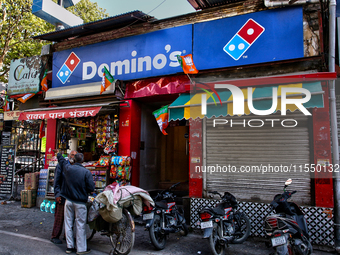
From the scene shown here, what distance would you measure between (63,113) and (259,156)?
617 cm

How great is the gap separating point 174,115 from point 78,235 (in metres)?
3.42

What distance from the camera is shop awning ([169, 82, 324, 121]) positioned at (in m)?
5.49

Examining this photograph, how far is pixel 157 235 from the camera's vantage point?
5.34m

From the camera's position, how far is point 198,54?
754cm

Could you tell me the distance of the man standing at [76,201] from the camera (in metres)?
4.95

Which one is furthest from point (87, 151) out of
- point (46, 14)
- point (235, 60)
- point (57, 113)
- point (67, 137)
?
point (235, 60)

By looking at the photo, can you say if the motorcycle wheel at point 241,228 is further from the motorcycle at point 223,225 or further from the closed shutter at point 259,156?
the closed shutter at point 259,156

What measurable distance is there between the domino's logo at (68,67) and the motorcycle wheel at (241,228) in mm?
7625

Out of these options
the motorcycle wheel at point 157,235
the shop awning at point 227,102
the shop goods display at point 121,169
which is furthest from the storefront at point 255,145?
the shop goods display at point 121,169

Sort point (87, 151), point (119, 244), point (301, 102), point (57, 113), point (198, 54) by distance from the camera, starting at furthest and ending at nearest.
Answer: point (87, 151) → point (57, 113) → point (198, 54) → point (301, 102) → point (119, 244)

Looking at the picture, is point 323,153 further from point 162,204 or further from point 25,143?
point 25,143

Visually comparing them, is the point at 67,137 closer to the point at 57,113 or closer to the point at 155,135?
the point at 57,113

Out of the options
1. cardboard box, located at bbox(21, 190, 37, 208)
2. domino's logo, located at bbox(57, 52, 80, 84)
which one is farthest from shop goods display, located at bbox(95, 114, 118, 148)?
cardboard box, located at bbox(21, 190, 37, 208)

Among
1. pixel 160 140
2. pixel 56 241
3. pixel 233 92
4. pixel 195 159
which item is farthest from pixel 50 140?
Answer: pixel 233 92
